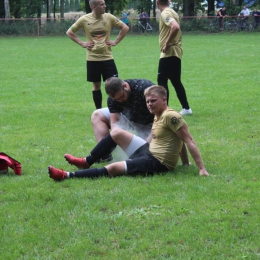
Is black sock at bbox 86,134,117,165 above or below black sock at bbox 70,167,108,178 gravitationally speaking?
above

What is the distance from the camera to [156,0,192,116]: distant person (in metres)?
8.46

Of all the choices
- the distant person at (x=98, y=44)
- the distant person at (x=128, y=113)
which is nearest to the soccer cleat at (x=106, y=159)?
the distant person at (x=128, y=113)

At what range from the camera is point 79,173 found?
557cm

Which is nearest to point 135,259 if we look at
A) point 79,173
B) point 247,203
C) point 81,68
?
point 247,203

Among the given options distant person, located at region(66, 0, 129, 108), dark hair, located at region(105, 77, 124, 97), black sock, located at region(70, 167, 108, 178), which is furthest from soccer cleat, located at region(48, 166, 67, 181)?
distant person, located at region(66, 0, 129, 108)

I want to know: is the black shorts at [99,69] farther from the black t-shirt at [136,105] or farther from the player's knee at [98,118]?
the black t-shirt at [136,105]

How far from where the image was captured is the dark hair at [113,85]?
574cm

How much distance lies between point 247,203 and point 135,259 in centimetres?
141

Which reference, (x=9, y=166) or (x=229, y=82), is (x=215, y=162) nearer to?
(x=9, y=166)

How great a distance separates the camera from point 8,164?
578 cm

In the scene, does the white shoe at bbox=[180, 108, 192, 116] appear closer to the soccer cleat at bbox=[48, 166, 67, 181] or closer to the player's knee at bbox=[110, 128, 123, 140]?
the player's knee at bbox=[110, 128, 123, 140]

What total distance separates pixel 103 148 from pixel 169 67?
10.7 ft

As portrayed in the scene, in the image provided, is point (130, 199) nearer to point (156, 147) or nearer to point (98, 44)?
point (156, 147)

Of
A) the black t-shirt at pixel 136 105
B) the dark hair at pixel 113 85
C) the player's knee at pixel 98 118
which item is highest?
the dark hair at pixel 113 85
